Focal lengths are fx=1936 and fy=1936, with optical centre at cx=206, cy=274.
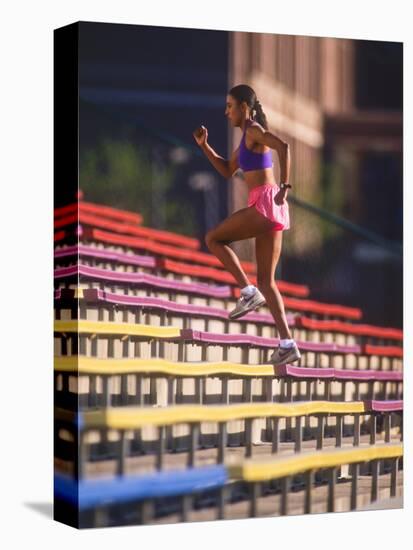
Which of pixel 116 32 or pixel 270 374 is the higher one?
pixel 116 32

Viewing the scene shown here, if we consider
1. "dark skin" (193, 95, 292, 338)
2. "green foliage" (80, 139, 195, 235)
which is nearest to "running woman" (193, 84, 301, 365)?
"dark skin" (193, 95, 292, 338)

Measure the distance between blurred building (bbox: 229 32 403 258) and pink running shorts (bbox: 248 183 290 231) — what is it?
0.07 metres

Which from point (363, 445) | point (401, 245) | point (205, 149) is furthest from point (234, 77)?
point (363, 445)

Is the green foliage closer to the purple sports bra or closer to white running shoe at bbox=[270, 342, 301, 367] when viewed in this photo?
the purple sports bra

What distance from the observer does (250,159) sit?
43.1 feet

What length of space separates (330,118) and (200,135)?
109 cm

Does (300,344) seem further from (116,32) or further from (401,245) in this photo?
(116,32)

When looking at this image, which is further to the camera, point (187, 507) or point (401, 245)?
point (401, 245)

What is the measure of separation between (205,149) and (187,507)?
7.85 ft

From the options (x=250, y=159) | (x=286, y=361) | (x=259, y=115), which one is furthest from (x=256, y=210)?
(x=286, y=361)

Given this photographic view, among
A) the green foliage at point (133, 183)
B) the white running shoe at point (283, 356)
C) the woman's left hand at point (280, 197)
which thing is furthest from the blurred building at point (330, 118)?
the white running shoe at point (283, 356)

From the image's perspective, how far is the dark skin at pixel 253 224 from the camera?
13.0 meters

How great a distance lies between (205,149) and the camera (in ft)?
42.7

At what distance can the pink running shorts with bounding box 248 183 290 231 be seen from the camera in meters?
13.2
